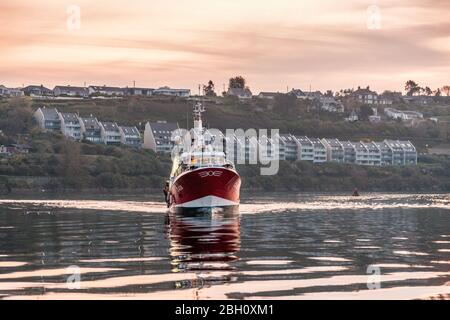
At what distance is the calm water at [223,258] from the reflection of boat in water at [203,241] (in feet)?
0.27

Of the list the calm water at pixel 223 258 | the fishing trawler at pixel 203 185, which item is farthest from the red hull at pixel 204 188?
the calm water at pixel 223 258

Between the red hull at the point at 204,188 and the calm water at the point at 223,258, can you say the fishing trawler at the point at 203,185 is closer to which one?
the red hull at the point at 204,188

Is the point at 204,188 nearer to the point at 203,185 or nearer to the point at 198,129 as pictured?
the point at 203,185

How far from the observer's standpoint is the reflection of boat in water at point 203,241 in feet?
163

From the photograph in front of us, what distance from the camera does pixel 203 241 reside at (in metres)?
64.8

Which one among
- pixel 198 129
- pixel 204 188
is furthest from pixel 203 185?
pixel 198 129

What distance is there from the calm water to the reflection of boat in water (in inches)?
3.2

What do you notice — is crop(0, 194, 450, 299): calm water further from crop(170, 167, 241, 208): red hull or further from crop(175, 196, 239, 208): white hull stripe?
crop(170, 167, 241, 208): red hull

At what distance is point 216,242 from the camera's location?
63938 millimetres

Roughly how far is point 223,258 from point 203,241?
11923 millimetres

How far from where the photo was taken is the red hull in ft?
342

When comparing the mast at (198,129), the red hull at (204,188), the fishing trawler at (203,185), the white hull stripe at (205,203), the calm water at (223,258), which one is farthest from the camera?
the mast at (198,129)
